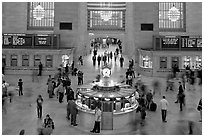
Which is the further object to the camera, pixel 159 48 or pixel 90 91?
pixel 159 48

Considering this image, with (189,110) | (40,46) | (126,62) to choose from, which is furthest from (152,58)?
(189,110)

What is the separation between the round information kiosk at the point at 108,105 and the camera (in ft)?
39.2

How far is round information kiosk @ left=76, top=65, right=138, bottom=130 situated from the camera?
39.2ft

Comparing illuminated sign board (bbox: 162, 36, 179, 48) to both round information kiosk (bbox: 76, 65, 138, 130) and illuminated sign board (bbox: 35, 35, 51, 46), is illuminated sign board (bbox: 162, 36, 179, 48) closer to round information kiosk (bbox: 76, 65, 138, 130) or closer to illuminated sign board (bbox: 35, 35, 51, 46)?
illuminated sign board (bbox: 35, 35, 51, 46)

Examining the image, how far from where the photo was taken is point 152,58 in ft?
85.3

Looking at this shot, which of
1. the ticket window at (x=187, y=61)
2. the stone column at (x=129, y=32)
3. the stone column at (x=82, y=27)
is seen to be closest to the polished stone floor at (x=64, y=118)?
the ticket window at (x=187, y=61)

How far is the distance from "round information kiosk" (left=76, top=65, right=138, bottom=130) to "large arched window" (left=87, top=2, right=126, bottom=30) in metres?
24.5

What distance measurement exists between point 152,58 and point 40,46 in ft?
29.7

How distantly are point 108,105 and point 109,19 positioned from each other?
26.2 m

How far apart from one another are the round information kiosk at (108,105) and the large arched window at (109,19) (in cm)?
2454

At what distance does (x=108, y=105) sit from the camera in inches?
475

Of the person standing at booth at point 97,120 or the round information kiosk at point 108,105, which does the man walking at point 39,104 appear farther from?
the person standing at booth at point 97,120

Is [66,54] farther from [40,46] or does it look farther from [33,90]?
[33,90]

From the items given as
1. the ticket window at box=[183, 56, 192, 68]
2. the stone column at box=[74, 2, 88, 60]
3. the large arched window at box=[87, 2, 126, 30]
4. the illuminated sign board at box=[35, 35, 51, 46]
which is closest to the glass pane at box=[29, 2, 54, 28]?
the stone column at box=[74, 2, 88, 60]
